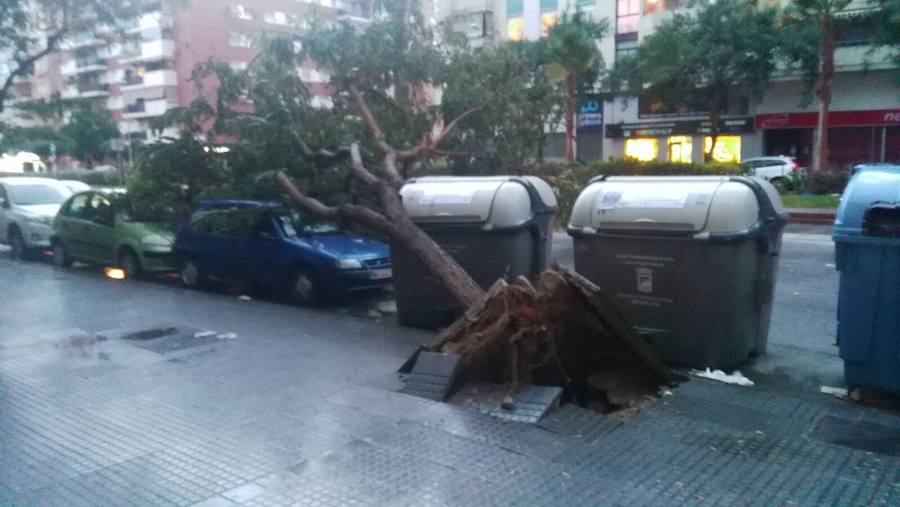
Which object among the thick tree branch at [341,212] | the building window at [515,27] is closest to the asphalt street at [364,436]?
the thick tree branch at [341,212]

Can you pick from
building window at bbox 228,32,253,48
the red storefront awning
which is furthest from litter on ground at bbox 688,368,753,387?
the red storefront awning

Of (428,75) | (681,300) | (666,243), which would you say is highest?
(428,75)

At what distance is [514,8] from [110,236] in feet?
115

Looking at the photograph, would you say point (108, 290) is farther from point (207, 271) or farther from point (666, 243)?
point (666, 243)

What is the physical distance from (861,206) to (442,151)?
722cm

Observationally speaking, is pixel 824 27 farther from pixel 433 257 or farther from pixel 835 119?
pixel 433 257

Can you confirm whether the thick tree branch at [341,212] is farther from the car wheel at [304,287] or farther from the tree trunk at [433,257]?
the car wheel at [304,287]

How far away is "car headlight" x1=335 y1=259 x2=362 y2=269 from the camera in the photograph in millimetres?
10664

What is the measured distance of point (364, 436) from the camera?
5668mm

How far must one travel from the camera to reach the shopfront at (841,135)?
1410 inches

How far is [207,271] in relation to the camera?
12.4 metres

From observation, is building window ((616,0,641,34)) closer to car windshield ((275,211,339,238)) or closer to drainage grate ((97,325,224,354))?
car windshield ((275,211,339,238))

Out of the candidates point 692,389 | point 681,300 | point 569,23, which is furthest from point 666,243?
point 569,23

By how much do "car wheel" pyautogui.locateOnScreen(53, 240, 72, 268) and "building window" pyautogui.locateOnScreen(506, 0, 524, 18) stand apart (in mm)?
33992
